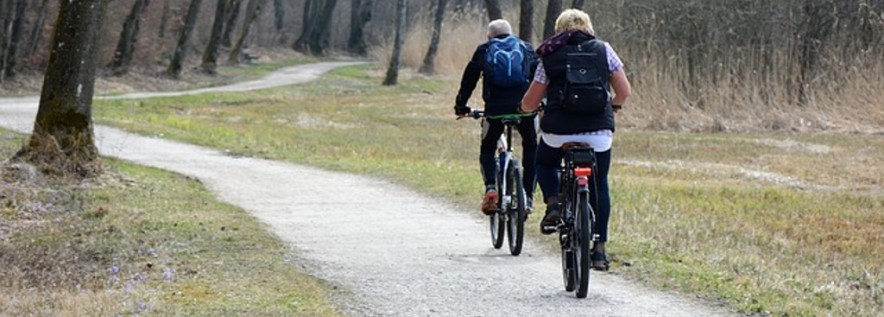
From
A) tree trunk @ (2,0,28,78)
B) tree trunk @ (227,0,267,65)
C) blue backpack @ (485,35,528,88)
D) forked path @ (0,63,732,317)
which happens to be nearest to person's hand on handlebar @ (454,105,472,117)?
blue backpack @ (485,35,528,88)

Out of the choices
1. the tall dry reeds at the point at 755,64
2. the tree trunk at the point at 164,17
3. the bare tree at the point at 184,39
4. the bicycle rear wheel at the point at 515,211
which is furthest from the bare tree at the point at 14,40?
the bicycle rear wheel at the point at 515,211

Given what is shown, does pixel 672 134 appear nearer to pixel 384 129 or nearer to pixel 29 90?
pixel 384 129

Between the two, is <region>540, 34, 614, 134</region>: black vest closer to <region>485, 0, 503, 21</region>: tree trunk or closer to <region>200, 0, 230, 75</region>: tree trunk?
<region>485, 0, 503, 21</region>: tree trunk

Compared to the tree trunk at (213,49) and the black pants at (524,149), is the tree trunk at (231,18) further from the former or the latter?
the black pants at (524,149)

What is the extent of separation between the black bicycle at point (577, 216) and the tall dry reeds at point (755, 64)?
59.0 ft

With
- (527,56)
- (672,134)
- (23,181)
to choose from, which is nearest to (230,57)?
(672,134)

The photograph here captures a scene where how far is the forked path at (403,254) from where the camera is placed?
8.51m

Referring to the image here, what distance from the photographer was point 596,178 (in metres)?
8.63

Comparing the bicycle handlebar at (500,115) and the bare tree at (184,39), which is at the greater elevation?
the bicycle handlebar at (500,115)

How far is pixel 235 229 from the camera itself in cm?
1187

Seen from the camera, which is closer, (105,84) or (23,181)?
(23,181)

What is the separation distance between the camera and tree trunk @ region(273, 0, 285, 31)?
7999 centimetres

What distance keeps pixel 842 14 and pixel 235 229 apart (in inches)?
756

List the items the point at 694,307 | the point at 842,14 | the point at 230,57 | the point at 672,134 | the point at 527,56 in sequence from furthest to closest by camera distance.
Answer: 1. the point at 230,57
2. the point at 842,14
3. the point at 672,134
4. the point at 527,56
5. the point at 694,307
